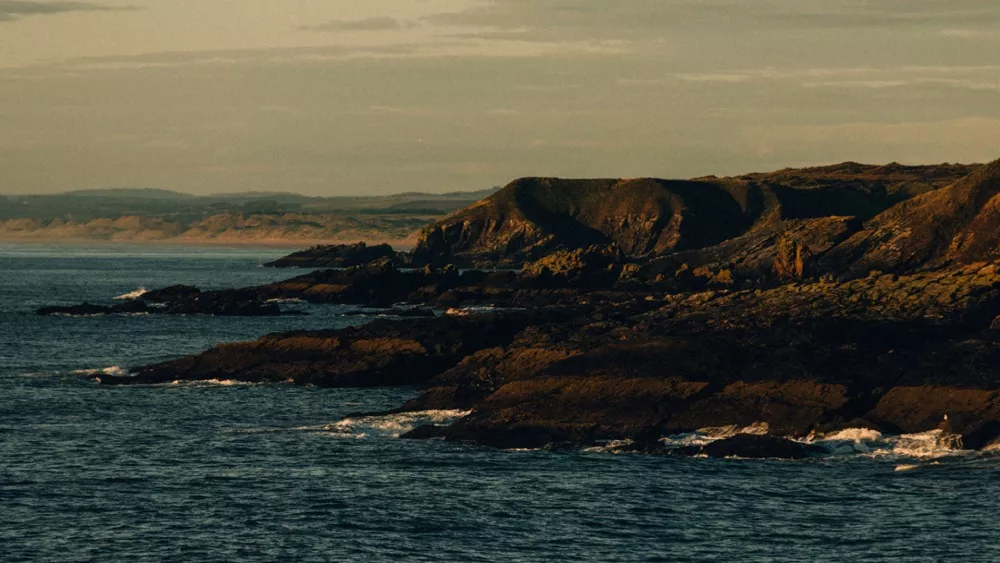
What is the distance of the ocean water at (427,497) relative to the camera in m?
41.7

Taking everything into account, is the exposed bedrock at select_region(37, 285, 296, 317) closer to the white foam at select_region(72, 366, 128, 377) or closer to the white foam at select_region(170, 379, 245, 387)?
the white foam at select_region(72, 366, 128, 377)

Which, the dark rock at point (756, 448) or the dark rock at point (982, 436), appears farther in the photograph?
the dark rock at point (982, 436)

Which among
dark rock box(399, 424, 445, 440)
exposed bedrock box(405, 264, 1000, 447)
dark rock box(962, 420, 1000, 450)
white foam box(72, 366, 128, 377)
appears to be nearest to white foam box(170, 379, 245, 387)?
white foam box(72, 366, 128, 377)

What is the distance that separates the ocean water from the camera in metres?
41.7

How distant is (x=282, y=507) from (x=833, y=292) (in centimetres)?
3790

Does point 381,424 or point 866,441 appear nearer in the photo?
point 866,441

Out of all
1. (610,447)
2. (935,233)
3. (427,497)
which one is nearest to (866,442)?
(610,447)

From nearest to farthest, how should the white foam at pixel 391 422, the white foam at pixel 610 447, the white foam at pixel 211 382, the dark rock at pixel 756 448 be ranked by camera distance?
the dark rock at pixel 756 448 < the white foam at pixel 610 447 < the white foam at pixel 391 422 < the white foam at pixel 211 382

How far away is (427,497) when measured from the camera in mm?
48312

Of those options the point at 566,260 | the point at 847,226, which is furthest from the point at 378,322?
the point at 566,260

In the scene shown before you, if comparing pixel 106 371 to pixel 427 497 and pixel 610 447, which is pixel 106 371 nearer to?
pixel 610 447

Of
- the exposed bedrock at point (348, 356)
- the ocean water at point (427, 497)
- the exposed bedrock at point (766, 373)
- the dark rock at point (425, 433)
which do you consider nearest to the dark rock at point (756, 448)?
the ocean water at point (427, 497)

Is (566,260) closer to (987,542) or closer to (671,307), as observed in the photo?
(671,307)

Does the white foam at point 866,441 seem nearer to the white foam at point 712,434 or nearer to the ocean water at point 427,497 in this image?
the white foam at point 712,434
